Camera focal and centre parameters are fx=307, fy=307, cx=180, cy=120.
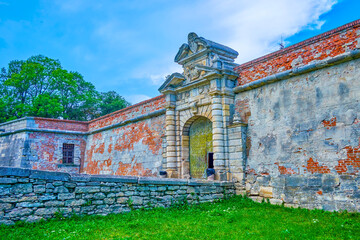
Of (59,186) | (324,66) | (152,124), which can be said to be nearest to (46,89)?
(152,124)

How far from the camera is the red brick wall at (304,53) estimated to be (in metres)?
7.90

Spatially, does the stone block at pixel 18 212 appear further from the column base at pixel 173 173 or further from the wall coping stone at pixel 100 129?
the wall coping stone at pixel 100 129

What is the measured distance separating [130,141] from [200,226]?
33.0 ft

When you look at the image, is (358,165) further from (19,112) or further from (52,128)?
(19,112)

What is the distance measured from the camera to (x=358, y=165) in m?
7.35

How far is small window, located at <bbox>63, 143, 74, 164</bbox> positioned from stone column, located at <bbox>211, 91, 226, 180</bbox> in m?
12.3

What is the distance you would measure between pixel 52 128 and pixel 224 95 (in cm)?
1283

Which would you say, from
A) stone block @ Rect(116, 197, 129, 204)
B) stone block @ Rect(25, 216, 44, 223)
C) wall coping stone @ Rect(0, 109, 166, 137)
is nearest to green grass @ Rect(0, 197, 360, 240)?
stone block @ Rect(25, 216, 44, 223)

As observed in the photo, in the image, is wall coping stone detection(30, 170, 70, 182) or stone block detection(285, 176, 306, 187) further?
stone block detection(285, 176, 306, 187)

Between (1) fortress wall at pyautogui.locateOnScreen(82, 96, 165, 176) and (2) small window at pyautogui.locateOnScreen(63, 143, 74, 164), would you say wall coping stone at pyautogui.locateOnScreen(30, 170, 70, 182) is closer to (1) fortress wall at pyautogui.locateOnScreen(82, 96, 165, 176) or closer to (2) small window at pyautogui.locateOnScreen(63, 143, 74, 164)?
(1) fortress wall at pyautogui.locateOnScreen(82, 96, 165, 176)

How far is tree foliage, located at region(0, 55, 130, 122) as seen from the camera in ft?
84.3

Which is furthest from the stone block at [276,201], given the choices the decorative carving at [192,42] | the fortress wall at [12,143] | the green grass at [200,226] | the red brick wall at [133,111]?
the fortress wall at [12,143]

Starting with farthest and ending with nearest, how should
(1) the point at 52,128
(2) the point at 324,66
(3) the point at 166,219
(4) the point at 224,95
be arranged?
(1) the point at 52,128 < (4) the point at 224,95 < (2) the point at 324,66 < (3) the point at 166,219

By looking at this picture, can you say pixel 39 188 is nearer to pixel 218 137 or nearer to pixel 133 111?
pixel 218 137
